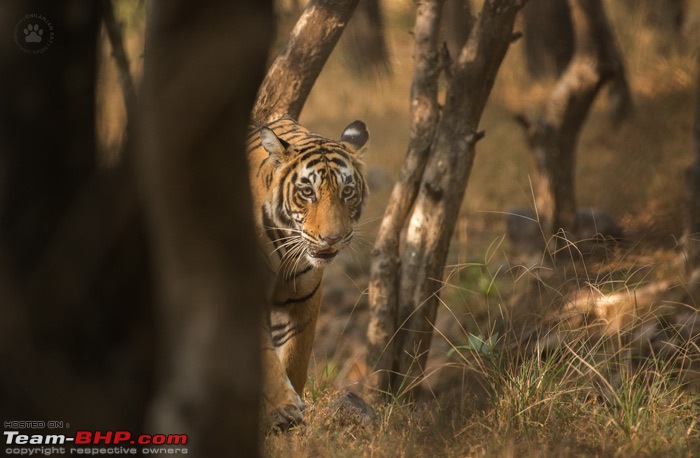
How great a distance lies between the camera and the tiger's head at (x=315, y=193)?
4.92m

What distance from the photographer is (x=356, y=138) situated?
546cm

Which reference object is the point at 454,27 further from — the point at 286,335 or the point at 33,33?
the point at 33,33

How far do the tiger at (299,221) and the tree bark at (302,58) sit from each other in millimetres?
547

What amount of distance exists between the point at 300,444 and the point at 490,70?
114 inches

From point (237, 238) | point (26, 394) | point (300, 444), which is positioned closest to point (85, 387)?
point (26, 394)

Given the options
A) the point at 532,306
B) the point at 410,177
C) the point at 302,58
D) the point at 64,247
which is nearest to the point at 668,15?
the point at 410,177

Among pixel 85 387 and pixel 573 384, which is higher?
pixel 85 387

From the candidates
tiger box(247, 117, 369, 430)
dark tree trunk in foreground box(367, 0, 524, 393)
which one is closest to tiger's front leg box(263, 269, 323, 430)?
tiger box(247, 117, 369, 430)

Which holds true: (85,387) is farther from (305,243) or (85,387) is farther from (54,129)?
(305,243)

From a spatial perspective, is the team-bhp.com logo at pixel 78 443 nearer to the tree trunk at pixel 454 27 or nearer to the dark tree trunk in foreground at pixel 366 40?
the dark tree trunk in foreground at pixel 366 40

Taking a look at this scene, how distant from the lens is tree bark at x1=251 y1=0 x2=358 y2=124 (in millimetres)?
5918

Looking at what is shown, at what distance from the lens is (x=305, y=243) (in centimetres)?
495

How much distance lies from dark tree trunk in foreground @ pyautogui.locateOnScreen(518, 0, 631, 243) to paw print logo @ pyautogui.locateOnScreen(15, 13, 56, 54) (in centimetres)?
735

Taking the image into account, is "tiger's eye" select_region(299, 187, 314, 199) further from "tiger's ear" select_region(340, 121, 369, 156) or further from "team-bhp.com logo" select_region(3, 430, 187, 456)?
"team-bhp.com logo" select_region(3, 430, 187, 456)
